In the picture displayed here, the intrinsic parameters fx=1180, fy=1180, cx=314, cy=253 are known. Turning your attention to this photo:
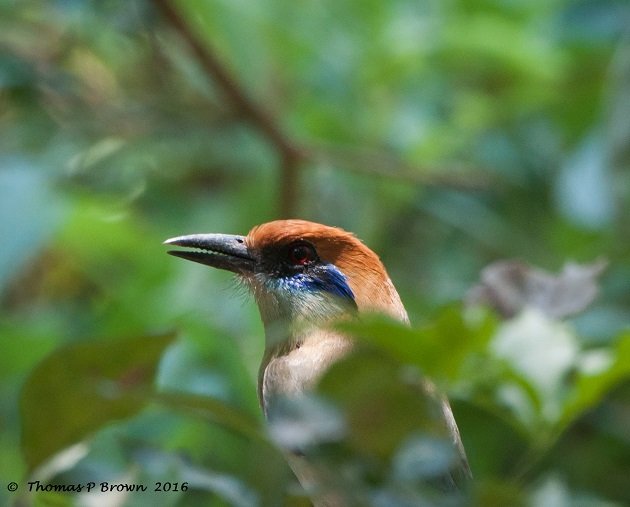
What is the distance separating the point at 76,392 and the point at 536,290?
1257 mm

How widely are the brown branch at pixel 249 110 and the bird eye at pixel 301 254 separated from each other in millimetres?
914

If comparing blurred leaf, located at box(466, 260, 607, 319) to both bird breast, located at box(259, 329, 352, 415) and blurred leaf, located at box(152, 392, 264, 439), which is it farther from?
blurred leaf, located at box(152, 392, 264, 439)

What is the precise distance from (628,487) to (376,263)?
1.00 m

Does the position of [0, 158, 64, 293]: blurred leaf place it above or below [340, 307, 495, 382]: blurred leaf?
below

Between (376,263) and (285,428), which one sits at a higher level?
(285,428)

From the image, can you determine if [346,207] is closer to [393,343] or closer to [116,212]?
[116,212]

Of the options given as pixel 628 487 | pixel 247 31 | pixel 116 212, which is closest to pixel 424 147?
pixel 247 31

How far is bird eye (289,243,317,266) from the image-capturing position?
3434mm

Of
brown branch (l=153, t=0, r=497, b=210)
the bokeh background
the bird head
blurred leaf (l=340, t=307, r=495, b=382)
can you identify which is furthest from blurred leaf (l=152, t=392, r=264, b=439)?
brown branch (l=153, t=0, r=497, b=210)

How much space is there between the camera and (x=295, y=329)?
9.98 ft

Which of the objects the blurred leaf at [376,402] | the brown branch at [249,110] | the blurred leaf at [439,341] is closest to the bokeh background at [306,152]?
the brown branch at [249,110]

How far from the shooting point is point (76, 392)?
164cm

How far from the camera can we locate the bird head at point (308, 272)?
3391mm

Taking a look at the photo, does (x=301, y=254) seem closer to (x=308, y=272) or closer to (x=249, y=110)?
(x=308, y=272)
